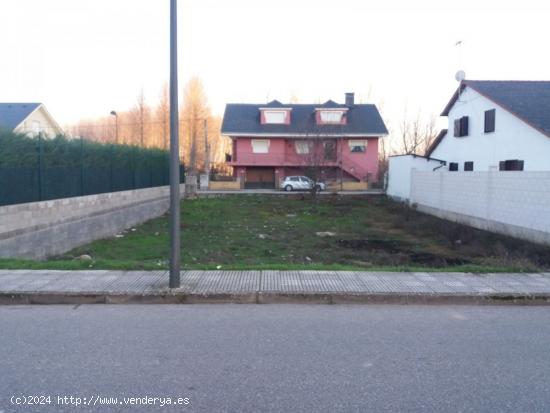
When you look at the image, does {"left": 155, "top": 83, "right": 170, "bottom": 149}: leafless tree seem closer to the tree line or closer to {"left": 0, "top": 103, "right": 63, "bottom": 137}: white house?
the tree line

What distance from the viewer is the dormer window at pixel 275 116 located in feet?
159

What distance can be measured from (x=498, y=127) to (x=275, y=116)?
27426mm

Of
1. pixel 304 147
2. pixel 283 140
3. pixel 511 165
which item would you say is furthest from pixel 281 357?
pixel 283 140

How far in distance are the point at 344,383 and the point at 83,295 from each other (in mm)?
4342

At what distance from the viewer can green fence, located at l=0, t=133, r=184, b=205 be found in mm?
11844

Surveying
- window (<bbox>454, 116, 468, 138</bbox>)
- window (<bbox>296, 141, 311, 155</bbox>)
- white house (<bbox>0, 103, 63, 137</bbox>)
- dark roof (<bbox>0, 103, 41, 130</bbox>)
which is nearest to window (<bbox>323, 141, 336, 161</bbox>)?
window (<bbox>296, 141, 311, 155</bbox>)

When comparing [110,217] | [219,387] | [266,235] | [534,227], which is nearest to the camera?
[219,387]

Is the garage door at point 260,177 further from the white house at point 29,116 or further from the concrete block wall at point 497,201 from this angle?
the concrete block wall at point 497,201

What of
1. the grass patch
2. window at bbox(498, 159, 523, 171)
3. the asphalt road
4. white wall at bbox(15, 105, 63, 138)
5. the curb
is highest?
white wall at bbox(15, 105, 63, 138)

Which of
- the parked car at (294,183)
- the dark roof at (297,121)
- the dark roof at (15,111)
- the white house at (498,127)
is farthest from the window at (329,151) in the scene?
the dark roof at (15,111)

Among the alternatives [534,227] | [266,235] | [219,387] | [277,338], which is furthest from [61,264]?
[534,227]

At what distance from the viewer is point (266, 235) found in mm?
16391

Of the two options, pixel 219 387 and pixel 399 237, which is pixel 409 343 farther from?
pixel 399 237

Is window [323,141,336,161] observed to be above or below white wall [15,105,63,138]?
below
